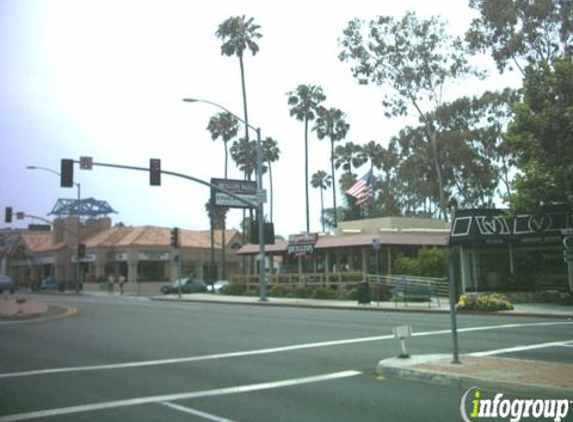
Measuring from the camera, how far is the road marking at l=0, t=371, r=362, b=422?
7914 millimetres

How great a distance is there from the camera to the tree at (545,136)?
77.4 ft

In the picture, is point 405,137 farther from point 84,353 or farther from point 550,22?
point 84,353

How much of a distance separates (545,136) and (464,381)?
17125 millimetres

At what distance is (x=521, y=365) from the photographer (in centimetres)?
1013

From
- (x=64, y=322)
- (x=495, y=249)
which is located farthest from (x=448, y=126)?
(x=64, y=322)

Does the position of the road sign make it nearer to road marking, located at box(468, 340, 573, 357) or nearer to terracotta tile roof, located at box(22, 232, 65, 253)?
road marking, located at box(468, 340, 573, 357)

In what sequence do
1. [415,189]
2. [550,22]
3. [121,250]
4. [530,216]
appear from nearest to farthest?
1. [530,216]
2. [550,22]
3. [415,189]
4. [121,250]

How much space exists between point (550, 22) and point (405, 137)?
1998 cm

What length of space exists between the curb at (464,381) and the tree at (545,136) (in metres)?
15.8

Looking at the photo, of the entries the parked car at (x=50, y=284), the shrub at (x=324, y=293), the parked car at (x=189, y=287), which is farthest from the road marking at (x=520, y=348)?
the parked car at (x=50, y=284)

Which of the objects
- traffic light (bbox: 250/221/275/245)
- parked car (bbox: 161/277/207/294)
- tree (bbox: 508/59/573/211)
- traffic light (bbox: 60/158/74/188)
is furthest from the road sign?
parked car (bbox: 161/277/207/294)

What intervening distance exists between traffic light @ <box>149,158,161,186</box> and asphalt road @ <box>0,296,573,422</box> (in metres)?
8.64

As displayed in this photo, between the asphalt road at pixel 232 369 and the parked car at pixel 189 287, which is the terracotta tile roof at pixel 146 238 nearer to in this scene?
the parked car at pixel 189 287

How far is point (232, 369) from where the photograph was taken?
11.2m
